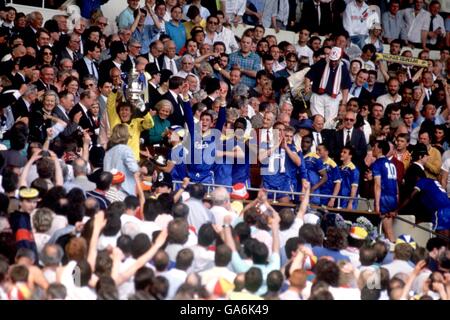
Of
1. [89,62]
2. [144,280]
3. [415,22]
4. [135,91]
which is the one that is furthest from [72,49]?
[415,22]

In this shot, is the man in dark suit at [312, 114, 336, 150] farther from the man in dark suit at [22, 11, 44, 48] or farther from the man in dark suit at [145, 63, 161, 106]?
the man in dark suit at [22, 11, 44, 48]

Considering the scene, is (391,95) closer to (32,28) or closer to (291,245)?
(32,28)

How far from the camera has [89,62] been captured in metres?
17.1

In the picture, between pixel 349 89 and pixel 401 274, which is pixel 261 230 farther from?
pixel 349 89

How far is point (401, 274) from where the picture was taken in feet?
40.5

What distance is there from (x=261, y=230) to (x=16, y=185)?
2.58 metres

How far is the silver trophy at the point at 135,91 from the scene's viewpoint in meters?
15.4

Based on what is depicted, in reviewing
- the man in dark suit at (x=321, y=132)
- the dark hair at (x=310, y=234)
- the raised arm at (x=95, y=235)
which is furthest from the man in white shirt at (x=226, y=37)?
the raised arm at (x=95, y=235)

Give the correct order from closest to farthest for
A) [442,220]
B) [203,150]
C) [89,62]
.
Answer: [203,150] < [442,220] < [89,62]

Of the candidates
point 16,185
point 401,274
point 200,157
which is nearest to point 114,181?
point 16,185

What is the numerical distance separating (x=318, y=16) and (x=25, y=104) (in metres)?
7.75

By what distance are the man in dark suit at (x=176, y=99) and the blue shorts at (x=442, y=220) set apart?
138 inches

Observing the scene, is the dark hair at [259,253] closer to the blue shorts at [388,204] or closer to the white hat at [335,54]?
the blue shorts at [388,204]
